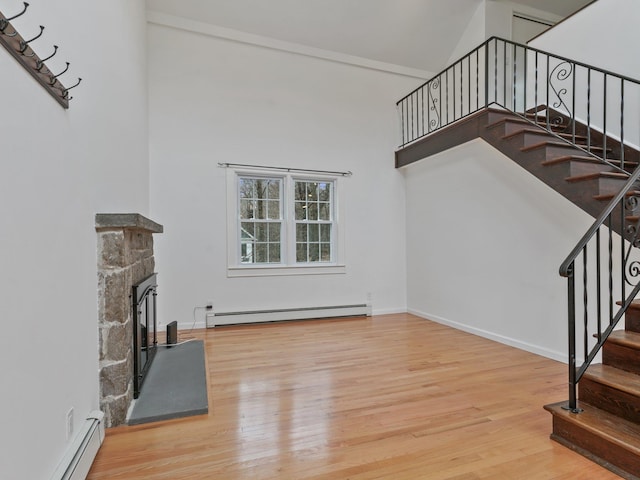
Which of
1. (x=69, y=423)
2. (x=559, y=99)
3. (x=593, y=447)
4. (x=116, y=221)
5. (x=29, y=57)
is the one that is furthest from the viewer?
(x=559, y=99)

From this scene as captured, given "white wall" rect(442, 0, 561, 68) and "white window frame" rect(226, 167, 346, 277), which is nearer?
"white window frame" rect(226, 167, 346, 277)

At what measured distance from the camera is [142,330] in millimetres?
3078

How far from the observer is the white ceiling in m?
4.93

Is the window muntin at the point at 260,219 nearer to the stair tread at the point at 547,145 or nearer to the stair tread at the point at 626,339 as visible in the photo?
the stair tread at the point at 547,145

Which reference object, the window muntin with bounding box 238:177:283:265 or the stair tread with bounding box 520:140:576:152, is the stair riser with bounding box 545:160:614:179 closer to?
the stair tread with bounding box 520:140:576:152

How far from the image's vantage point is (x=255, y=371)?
3314 millimetres

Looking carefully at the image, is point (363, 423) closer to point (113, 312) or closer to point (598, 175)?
point (113, 312)

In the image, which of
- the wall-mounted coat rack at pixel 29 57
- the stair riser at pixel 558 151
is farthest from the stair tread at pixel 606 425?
the wall-mounted coat rack at pixel 29 57

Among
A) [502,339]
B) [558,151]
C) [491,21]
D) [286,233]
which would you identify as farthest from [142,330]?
[491,21]

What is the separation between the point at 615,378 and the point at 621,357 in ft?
0.81

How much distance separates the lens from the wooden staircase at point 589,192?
1917 millimetres

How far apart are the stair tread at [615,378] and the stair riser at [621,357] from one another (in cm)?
4

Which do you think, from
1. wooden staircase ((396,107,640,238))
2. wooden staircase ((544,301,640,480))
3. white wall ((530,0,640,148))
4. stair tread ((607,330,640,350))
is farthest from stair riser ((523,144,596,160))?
stair tread ((607,330,640,350))

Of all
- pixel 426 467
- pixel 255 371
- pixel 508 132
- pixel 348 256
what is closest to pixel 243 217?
pixel 348 256
